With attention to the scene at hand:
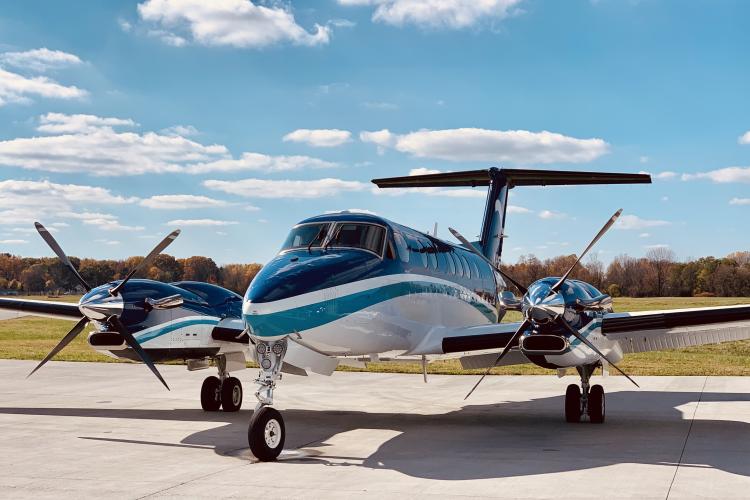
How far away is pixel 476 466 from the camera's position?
9.55 metres

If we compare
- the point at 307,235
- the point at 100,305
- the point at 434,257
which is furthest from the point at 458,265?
the point at 100,305

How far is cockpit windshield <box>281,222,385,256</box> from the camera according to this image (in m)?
11.7

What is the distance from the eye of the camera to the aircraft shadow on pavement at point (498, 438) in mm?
9750

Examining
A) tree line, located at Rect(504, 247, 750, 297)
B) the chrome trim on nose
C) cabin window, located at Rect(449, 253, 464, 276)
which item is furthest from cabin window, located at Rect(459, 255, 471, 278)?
tree line, located at Rect(504, 247, 750, 297)

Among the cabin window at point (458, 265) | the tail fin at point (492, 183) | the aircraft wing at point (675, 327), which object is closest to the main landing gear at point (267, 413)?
the cabin window at point (458, 265)

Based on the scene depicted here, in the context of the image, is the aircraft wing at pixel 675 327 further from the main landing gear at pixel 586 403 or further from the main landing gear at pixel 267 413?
the main landing gear at pixel 267 413

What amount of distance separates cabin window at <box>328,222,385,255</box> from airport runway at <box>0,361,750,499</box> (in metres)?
Result: 2.93

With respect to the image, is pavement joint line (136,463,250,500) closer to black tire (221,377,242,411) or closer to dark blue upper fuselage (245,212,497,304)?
dark blue upper fuselage (245,212,497,304)

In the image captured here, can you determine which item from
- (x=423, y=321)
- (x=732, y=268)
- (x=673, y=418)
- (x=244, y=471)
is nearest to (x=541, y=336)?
(x=423, y=321)

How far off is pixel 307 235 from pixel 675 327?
21.2 ft

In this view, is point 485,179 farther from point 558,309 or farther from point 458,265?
point 558,309

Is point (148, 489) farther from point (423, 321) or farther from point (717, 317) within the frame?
point (717, 317)

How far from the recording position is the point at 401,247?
1271cm

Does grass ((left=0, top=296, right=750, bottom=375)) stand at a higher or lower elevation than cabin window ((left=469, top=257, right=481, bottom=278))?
lower
